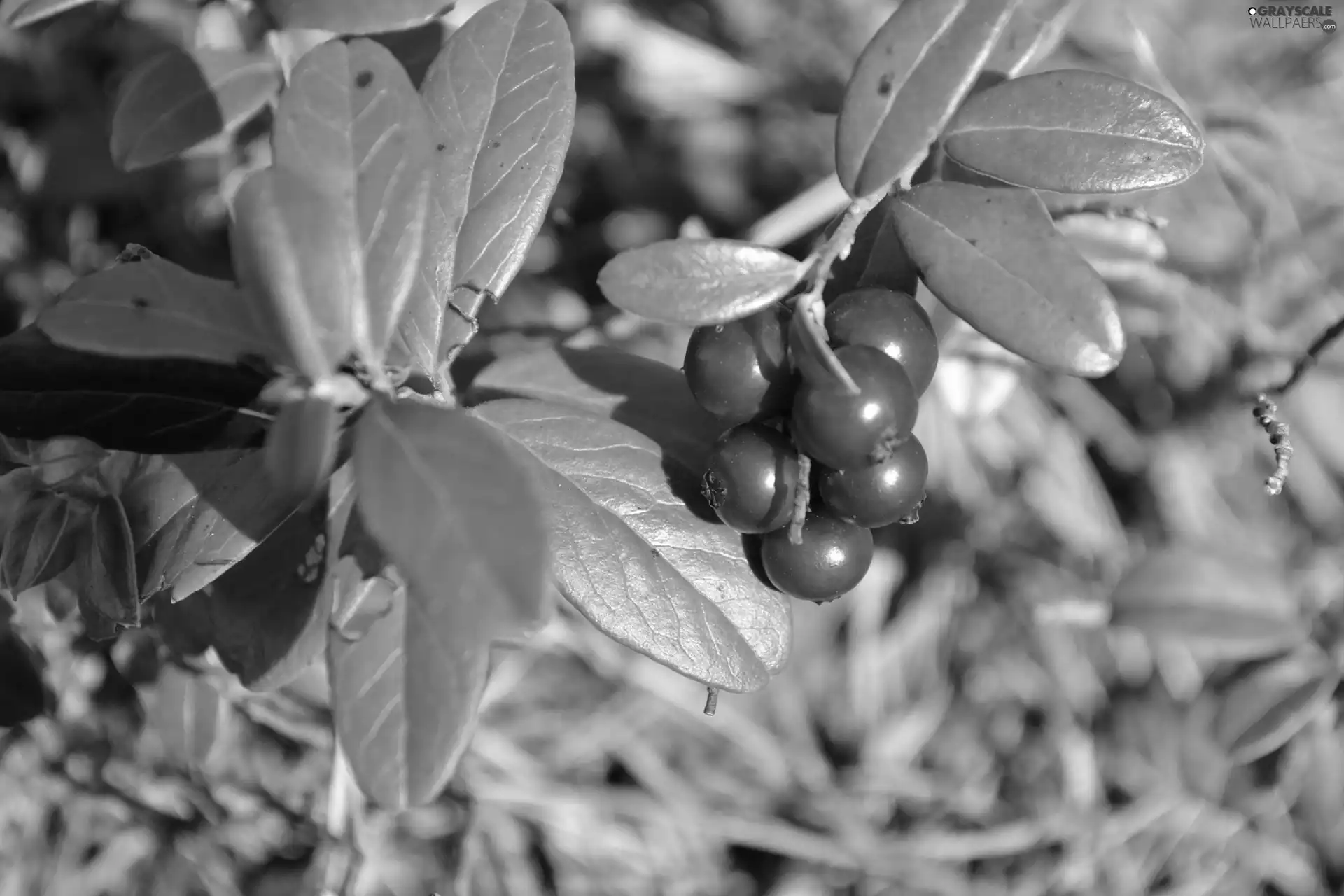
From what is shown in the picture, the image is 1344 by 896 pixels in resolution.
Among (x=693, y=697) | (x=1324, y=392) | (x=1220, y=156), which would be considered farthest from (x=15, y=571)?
(x=1324, y=392)

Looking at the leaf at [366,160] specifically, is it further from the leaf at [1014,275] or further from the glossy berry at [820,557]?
the leaf at [1014,275]

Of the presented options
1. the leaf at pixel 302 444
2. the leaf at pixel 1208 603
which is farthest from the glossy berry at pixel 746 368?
the leaf at pixel 1208 603

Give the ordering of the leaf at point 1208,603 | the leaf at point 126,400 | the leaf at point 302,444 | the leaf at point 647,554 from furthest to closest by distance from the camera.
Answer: the leaf at point 1208,603 < the leaf at point 647,554 < the leaf at point 126,400 < the leaf at point 302,444

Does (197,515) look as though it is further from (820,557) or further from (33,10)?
(33,10)

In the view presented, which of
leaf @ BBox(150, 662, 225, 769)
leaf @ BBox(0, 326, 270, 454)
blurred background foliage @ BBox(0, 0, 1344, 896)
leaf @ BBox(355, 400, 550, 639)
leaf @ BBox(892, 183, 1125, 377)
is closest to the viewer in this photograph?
leaf @ BBox(355, 400, 550, 639)

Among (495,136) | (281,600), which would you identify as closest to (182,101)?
(495,136)

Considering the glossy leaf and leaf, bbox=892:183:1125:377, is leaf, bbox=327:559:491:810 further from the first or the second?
leaf, bbox=892:183:1125:377

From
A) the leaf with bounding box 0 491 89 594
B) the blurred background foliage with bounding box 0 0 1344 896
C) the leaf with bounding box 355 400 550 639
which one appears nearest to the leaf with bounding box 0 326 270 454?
the leaf with bounding box 0 491 89 594

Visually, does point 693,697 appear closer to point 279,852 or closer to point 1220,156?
point 279,852
